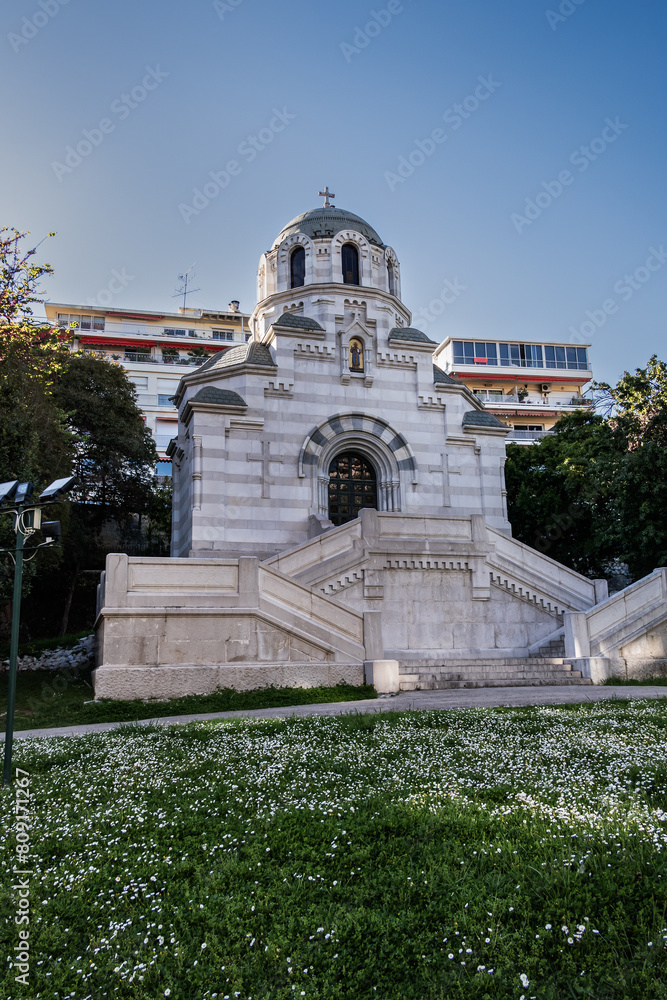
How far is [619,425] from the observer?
981 inches

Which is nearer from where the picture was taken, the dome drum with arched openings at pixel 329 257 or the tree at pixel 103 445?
the dome drum with arched openings at pixel 329 257

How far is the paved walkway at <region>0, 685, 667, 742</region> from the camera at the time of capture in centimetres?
1229

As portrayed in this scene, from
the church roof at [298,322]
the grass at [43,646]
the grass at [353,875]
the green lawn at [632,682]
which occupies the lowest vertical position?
the grass at [353,875]

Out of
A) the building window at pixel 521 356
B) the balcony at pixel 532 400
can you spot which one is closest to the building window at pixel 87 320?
the balcony at pixel 532 400

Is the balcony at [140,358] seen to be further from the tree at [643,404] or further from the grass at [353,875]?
the grass at [353,875]

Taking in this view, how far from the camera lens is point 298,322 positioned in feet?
80.6

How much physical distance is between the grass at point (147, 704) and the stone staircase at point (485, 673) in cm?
143

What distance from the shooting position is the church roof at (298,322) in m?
24.4

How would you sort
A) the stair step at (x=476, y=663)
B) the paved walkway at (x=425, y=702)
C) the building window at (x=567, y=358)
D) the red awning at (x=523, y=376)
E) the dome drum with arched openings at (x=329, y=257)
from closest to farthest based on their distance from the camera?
the paved walkway at (x=425, y=702), the stair step at (x=476, y=663), the dome drum with arched openings at (x=329, y=257), the red awning at (x=523, y=376), the building window at (x=567, y=358)

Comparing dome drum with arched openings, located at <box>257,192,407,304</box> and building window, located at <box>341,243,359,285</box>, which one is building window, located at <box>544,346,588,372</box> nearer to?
dome drum with arched openings, located at <box>257,192,407,304</box>

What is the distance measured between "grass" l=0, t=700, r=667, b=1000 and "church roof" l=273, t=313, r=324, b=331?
18186mm

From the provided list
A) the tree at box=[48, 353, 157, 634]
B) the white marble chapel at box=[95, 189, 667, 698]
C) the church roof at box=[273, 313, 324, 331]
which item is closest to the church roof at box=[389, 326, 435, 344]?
the white marble chapel at box=[95, 189, 667, 698]

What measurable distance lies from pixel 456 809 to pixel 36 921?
129 inches

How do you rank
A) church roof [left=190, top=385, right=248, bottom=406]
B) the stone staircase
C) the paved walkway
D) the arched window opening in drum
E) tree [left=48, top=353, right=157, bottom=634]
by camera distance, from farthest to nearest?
tree [left=48, top=353, right=157, bottom=634] → the arched window opening in drum → church roof [left=190, top=385, right=248, bottom=406] → the stone staircase → the paved walkway
